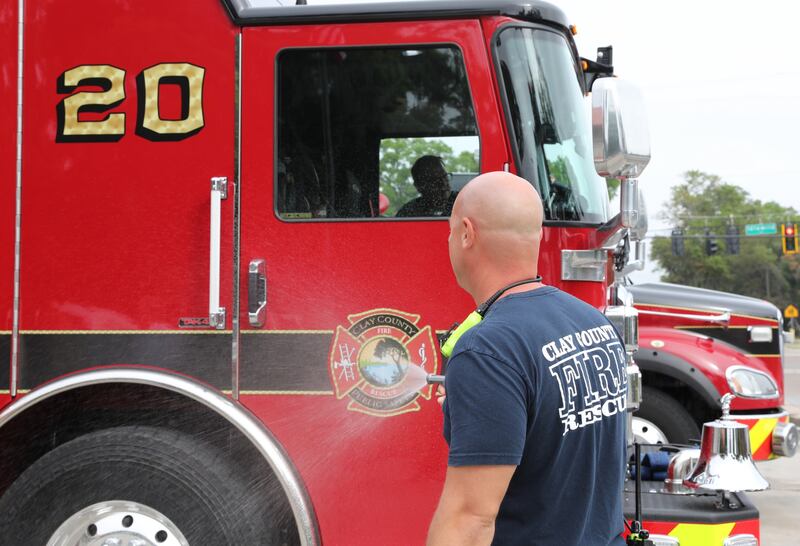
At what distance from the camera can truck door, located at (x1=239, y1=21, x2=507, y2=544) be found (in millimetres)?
3275

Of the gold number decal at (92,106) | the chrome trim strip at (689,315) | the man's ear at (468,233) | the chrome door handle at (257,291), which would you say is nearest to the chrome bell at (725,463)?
the chrome door handle at (257,291)

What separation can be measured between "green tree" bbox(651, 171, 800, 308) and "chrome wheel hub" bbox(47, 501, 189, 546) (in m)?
75.3

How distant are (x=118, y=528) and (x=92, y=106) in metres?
1.61

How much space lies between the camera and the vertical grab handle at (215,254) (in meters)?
3.26

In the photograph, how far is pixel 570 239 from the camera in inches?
132

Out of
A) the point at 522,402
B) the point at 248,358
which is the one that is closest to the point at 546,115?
the point at 248,358

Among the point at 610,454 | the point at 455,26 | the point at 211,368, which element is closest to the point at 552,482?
the point at 610,454

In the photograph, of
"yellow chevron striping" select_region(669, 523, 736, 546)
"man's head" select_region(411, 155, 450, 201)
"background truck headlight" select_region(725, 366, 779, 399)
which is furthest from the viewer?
"background truck headlight" select_region(725, 366, 779, 399)

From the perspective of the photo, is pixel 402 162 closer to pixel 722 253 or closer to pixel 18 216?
pixel 18 216

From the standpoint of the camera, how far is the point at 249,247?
3324mm

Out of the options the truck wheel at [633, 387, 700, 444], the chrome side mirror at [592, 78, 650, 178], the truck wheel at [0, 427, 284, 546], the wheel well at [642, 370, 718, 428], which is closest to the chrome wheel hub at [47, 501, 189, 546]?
the truck wheel at [0, 427, 284, 546]

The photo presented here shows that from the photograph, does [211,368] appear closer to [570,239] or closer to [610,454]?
[570,239]

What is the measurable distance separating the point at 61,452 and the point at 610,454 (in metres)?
2.24

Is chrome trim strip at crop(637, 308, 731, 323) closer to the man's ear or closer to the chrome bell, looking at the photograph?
the chrome bell
